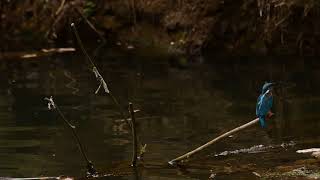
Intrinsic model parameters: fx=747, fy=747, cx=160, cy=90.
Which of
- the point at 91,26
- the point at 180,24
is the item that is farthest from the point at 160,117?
the point at 91,26

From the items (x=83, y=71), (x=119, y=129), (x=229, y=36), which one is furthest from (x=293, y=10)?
(x=119, y=129)

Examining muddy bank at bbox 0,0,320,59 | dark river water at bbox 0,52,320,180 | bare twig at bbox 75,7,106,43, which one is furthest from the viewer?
bare twig at bbox 75,7,106,43

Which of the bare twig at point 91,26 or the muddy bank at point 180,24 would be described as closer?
the muddy bank at point 180,24

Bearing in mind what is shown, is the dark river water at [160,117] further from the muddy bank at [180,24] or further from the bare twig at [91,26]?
the bare twig at [91,26]

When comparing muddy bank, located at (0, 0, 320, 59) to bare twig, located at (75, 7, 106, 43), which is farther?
bare twig, located at (75, 7, 106, 43)

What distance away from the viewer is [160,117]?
9.55m

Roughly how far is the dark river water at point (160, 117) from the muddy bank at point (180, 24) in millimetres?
1132

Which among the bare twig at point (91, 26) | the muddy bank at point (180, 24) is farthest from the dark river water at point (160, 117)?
the bare twig at point (91, 26)

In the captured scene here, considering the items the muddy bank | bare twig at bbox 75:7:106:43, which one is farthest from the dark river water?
bare twig at bbox 75:7:106:43

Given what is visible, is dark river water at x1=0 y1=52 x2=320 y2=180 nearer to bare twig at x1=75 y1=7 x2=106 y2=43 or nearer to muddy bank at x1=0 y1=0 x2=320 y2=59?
muddy bank at x1=0 y1=0 x2=320 y2=59

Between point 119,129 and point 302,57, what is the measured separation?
738cm

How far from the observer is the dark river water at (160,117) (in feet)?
22.9

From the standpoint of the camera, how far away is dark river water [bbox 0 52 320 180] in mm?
6988

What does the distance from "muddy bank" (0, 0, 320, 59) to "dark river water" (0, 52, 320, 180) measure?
1132mm
